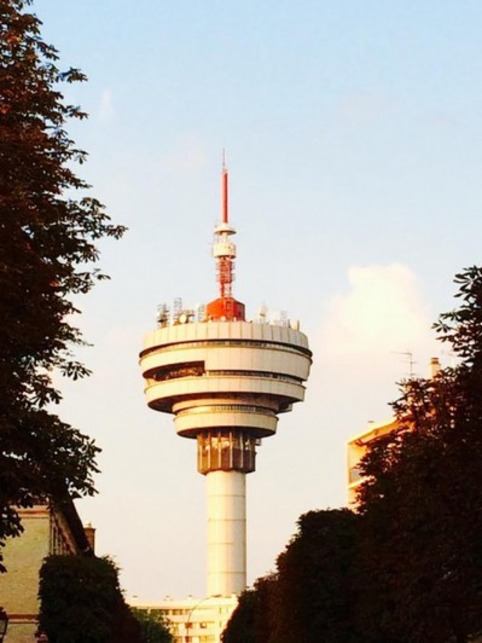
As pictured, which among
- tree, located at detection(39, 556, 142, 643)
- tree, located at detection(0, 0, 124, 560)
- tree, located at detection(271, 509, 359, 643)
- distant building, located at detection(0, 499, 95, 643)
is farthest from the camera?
distant building, located at detection(0, 499, 95, 643)

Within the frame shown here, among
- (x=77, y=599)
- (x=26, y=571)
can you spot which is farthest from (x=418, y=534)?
(x=26, y=571)

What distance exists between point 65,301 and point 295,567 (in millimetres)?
56228

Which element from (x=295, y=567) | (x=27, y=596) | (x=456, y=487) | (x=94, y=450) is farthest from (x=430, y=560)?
(x=27, y=596)

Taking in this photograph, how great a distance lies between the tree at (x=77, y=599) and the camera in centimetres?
8806

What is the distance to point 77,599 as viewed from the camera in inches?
3536

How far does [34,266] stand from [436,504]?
20.9 m

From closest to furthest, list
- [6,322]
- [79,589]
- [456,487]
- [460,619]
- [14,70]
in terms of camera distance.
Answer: [6,322]
[14,70]
[456,487]
[460,619]
[79,589]

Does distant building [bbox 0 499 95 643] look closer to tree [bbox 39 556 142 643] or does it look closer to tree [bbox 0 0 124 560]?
tree [bbox 39 556 142 643]

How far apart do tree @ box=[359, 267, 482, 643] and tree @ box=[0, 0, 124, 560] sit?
15149mm

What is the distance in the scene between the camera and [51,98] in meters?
37.2

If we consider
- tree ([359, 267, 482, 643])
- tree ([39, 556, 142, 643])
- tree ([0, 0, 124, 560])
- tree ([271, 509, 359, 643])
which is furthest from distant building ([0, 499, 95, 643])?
tree ([0, 0, 124, 560])

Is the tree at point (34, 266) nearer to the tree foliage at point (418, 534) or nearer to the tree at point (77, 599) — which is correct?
the tree foliage at point (418, 534)

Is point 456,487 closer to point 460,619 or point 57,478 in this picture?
point 460,619

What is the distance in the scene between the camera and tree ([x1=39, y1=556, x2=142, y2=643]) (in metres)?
88.1
